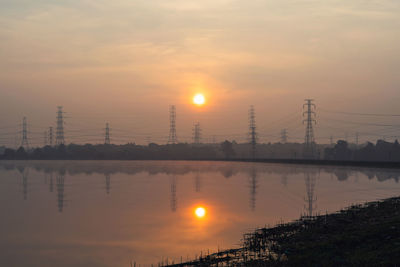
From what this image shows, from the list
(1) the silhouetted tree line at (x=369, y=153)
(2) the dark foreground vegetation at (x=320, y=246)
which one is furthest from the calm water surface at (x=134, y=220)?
(1) the silhouetted tree line at (x=369, y=153)

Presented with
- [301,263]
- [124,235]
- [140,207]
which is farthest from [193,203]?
[301,263]

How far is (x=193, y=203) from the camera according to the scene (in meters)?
42.0

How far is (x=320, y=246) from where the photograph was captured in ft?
65.2

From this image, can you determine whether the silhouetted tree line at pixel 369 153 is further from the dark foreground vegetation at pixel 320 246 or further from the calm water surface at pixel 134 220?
the dark foreground vegetation at pixel 320 246

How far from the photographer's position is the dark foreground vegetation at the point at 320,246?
57.0ft

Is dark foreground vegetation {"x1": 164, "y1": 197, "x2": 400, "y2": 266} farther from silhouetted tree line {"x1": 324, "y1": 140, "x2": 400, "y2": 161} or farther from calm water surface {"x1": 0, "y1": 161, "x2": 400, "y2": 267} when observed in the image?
silhouetted tree line {"x1": 324, "y1": 140, "x2": 400, "y2": 161}

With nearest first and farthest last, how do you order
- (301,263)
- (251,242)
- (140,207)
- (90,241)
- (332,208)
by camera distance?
(301,263) → (251,242) → (90,241) → (332,208) → (140,207)

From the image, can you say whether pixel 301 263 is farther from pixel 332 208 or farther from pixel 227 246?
pixel 332 208

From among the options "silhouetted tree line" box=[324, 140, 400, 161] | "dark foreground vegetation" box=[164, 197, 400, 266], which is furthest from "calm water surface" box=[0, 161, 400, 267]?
"silhouetted tree line" box=[324, 140, 400, 161]

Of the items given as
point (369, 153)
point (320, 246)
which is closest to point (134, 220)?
point (320, 246)

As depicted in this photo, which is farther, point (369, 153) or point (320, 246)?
point (369, 153)

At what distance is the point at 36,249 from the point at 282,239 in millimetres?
12687

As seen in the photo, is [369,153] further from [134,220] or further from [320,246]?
[320,246]

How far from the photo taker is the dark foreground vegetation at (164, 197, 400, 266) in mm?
17381
